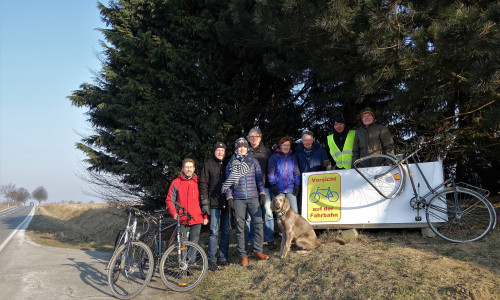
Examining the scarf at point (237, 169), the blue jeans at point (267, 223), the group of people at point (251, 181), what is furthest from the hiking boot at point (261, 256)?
the scarf at point (237, 169)

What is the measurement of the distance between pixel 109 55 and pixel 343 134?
325 inches

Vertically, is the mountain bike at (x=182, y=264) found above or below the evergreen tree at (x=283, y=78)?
below

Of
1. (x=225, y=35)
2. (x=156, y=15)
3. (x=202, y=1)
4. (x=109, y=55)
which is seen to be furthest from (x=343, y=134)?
(x=109, y=55)

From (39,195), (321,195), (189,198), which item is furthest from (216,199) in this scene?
(39,195)

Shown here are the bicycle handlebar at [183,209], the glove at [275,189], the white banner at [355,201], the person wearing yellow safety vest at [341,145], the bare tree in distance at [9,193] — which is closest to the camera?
the bicycle handlebar at [183,209]

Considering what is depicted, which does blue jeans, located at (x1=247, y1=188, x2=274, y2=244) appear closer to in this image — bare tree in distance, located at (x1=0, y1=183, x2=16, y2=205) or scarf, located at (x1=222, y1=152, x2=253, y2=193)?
scarf, located at (x1=222, y1=152, x2=253, y2=193)

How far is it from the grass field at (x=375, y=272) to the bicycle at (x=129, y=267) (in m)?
0.89

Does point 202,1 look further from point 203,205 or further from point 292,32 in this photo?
point 203,205

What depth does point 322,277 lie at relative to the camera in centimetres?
508

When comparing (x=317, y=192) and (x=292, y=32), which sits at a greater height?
(x=292, y=32)

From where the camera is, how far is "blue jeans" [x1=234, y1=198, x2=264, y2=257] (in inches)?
258

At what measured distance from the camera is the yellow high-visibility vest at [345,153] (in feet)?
23.3

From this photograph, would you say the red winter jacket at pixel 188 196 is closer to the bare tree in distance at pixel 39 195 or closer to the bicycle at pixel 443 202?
the bicycle at pixel 443 202

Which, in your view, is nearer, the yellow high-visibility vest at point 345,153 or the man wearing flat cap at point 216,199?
the man wearing flat cap at point 216,199
